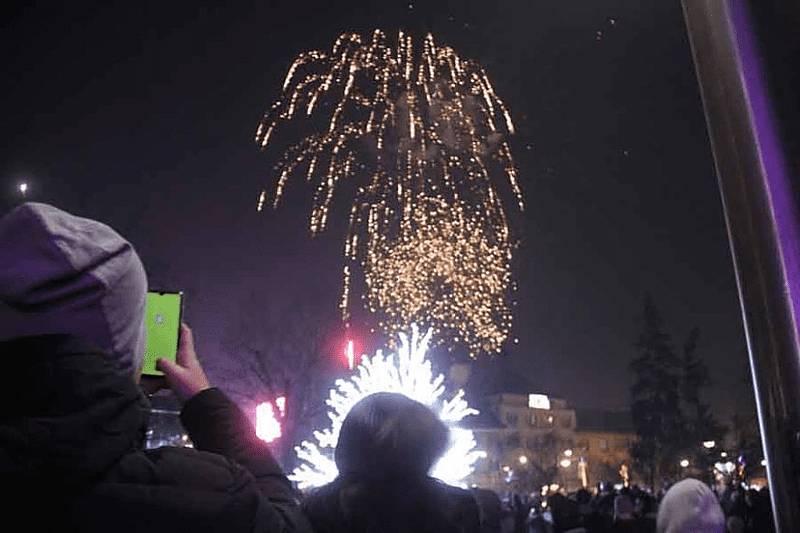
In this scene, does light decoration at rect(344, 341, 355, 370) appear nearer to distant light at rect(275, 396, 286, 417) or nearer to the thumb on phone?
distant light at rect(275, 396, 286, 417)

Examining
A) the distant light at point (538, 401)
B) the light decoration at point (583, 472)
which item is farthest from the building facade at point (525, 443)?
the light decoration at point (583, 472)

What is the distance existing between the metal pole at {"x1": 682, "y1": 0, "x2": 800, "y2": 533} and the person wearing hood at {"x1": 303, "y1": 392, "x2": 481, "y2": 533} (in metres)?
1.07

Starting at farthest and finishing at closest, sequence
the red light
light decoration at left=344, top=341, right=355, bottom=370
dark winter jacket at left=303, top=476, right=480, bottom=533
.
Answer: the red light
light decoration at left=344, top=341, right=355, bottom=370
dark winter jacket at left=303, top=476, right=480, bottom=533

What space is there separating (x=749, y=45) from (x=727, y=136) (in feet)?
0.79

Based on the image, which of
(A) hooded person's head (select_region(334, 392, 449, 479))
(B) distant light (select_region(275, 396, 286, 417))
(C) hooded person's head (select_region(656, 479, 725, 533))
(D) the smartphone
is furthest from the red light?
(D) the smartphone

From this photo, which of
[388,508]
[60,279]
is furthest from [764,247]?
[60,279]

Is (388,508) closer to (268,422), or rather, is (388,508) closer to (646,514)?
(646,514)

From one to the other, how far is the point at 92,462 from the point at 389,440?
138 centimetres

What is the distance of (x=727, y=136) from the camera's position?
1922 mm

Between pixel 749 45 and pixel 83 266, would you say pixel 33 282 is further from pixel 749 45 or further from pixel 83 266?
pixel 749 45

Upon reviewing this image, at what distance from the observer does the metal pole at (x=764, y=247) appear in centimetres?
166

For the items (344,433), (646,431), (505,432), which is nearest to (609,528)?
(344,433)

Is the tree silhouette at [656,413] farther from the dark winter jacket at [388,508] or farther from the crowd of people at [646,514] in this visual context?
the dark winter jacket at [388,508]

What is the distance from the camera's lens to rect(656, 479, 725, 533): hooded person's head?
4.49 m
